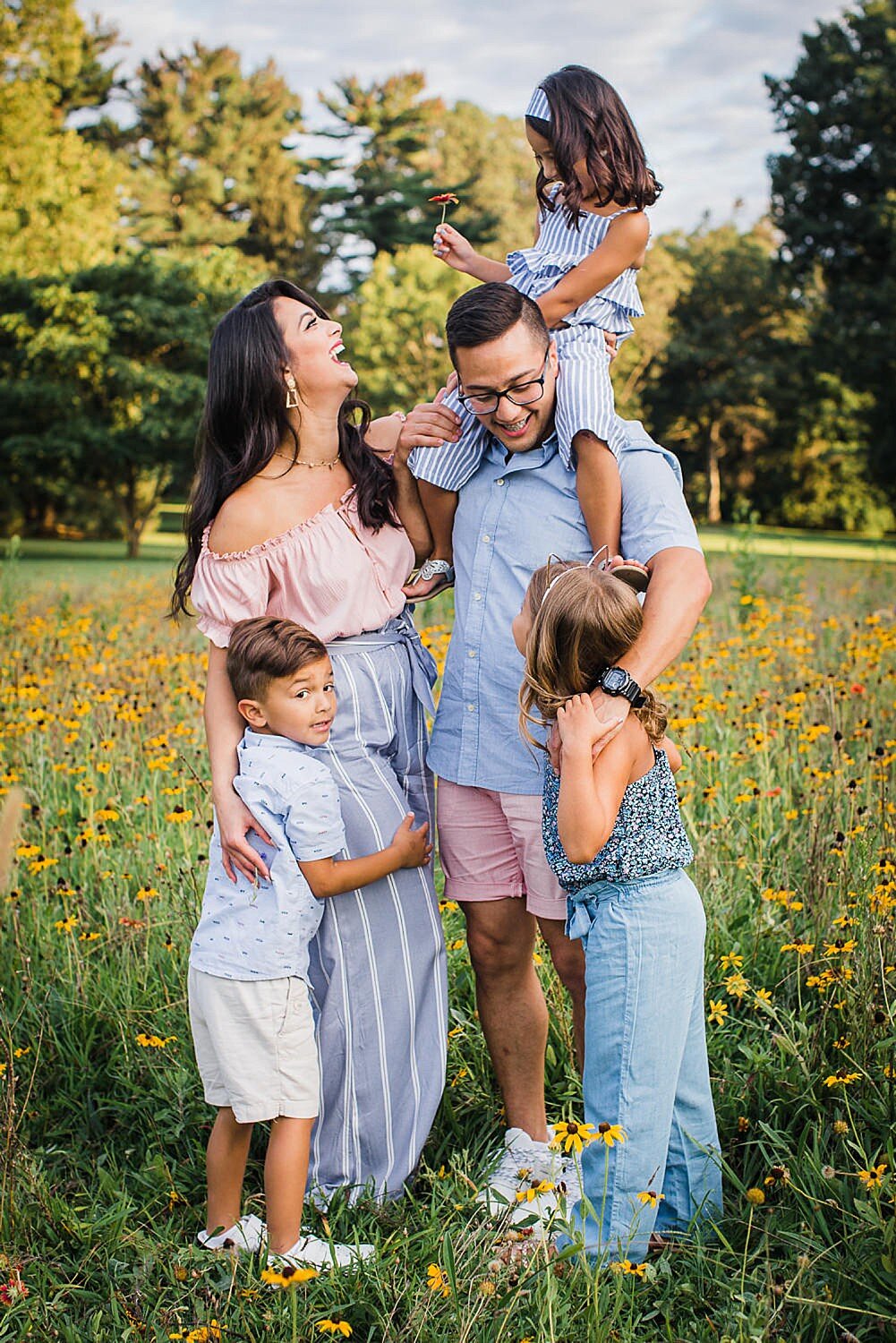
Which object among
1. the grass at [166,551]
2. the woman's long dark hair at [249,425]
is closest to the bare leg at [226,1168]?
the woman's long dark hair at [249,425]

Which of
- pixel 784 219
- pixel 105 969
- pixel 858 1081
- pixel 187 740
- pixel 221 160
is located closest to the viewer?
pixel 858 1081

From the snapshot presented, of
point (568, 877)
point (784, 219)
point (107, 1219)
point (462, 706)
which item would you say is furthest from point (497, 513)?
point (784, 219)

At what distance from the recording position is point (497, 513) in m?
2.78

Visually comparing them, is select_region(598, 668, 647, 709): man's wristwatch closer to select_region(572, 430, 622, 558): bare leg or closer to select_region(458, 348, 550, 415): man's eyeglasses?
select_region(572, 430, 622, 558): bare leg

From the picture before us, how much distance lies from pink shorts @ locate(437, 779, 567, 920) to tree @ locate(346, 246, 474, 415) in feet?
76.9

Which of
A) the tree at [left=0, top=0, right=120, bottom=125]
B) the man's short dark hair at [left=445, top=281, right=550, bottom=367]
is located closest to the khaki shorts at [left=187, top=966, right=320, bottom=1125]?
the man's short dark hair at [left=445, top=281, right=550, bottom=367]

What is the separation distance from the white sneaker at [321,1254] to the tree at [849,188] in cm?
2761

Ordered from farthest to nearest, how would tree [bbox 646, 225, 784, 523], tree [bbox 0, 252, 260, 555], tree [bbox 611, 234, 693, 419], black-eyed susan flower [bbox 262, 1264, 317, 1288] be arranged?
tree [bbox 646, 225, 784, 523] → tree [bbox 611, 234, 693, 419] → tree [bbox 0, 252, 260, 555] → black-eyed susan flower [bbox 262, 1264, 317, 1288]

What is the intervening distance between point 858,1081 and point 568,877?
90cm

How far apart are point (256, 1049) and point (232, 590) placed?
3.42 feet

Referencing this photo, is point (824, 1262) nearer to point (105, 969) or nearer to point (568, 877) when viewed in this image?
point (568, 877)

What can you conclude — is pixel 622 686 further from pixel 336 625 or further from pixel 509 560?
pixel 336 625

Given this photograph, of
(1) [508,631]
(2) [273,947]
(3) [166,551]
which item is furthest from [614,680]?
(3) [166,551]

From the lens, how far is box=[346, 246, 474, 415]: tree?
1014 inches
